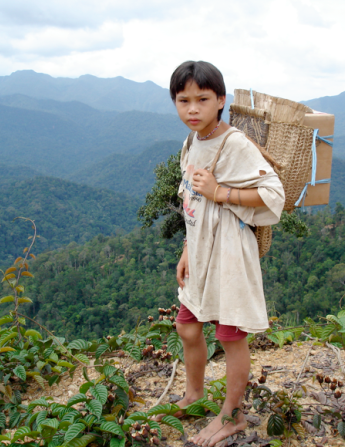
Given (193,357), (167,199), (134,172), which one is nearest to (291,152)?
(193,357)

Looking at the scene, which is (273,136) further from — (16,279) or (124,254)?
(124,254)

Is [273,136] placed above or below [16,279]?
above

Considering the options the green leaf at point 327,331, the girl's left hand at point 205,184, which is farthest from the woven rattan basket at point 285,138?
the green leaf at point 327,331

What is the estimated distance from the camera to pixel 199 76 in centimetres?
153

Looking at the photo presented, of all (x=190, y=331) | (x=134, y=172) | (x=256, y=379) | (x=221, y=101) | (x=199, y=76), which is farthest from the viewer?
(x=134, y=172)

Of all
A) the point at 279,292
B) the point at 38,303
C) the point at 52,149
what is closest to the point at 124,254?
the point at 38,303

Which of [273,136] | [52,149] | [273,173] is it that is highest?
[52,149]

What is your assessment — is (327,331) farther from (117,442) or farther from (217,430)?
(117,442)

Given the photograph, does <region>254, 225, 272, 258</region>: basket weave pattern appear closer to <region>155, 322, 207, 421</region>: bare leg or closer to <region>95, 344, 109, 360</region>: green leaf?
<region>155, 322, 207, 421</region>: bare leg

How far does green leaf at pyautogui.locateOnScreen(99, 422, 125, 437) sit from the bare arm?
1095mm

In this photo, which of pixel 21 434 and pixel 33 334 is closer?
pixel 21 434

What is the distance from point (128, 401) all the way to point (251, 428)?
0.63 metres

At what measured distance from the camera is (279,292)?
2339 centimetres

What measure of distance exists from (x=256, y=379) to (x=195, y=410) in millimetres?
652
